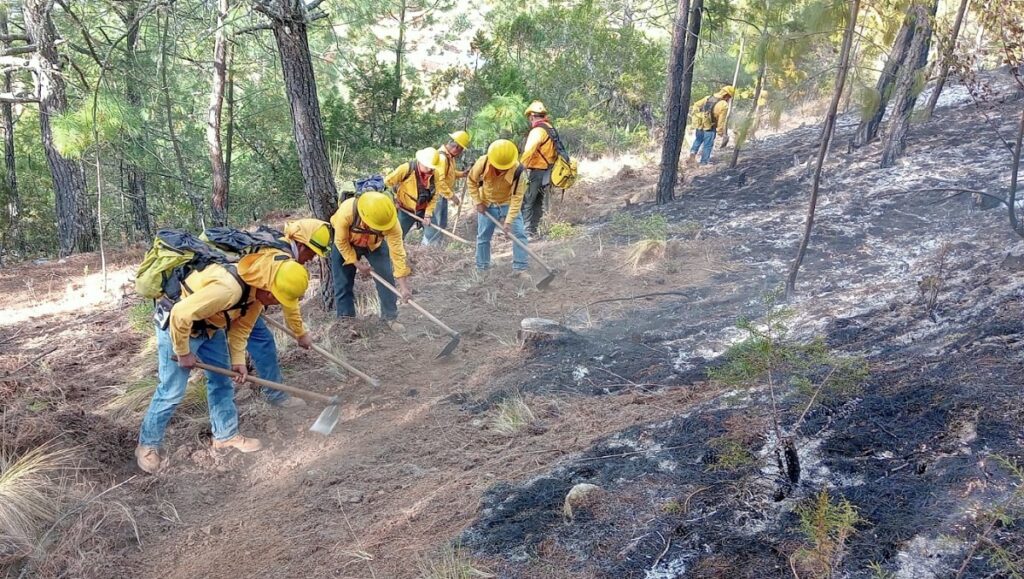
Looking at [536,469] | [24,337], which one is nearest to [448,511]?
[536,469]

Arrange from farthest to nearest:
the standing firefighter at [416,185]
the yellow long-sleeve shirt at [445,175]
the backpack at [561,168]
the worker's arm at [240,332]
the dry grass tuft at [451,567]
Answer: the backpack at [561,168], the yellow long-sleeve shirt at [445,175], the standing firefighter at [416,185], the worker's arm at [240,332], the dry grass tuft at [451,567]

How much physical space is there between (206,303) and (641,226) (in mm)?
6172

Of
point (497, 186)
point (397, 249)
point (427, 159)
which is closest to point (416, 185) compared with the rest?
point (427, 159)

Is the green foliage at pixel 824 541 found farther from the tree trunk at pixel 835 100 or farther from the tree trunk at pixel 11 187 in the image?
the tree trunk at pixel 11 187

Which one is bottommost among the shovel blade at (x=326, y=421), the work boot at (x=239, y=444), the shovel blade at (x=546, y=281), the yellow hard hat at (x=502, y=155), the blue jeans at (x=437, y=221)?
the work boot at (x=239, y=444)

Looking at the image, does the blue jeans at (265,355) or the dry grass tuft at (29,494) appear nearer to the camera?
the dry grass tuft at (29,494)

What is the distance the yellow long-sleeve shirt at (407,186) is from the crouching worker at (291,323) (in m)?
2.76

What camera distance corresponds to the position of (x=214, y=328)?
164 inches

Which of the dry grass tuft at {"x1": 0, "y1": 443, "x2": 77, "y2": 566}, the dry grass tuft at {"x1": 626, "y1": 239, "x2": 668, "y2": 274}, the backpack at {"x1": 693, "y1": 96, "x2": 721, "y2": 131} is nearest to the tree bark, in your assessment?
the dry grass tuft at {"x1": 0, "y1": 443, "x2": 77, "y2": 566}

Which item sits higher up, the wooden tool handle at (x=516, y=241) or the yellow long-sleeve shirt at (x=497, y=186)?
the yellow long-sleeve shirt at (x=497, y=186)

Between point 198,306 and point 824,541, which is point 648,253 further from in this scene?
point 824,541

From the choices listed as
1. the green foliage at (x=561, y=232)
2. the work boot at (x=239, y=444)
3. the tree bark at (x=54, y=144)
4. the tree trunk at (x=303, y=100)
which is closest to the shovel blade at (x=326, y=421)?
the work boot at (x=239, y=444)

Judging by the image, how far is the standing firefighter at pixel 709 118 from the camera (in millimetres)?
11820

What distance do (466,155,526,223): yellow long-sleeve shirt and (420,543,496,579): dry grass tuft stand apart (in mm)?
5013
